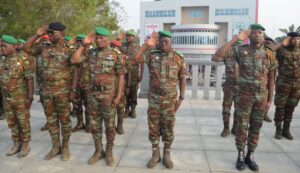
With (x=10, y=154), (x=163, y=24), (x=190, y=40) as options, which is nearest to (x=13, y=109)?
(x=10, y=154)

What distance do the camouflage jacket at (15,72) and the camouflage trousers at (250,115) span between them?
121 inches

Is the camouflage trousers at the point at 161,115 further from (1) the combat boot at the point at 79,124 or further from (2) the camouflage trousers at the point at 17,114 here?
(1) the combat boot at the point at 79,124

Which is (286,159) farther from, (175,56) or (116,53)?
(116,53)

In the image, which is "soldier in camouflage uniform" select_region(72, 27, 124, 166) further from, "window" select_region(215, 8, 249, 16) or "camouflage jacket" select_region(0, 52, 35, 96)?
"window" select_region(215, 8, 249, 16)

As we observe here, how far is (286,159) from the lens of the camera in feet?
15.2

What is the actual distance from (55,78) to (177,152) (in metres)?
2.20

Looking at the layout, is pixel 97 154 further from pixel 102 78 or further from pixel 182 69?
pixel 182 69

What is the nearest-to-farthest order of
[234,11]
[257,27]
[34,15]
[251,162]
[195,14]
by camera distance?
1. [257,27]
2. [251,162]
3. [34,15]
4. [234,11]
5. [195,14]

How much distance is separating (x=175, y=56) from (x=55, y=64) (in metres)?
1.69

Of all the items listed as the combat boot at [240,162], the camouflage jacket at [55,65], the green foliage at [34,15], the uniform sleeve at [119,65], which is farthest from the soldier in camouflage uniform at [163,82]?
the green foliage at [34,15]

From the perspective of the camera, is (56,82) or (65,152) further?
(65,152)

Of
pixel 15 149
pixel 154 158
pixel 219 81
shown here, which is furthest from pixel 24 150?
Result: pixel 219 81

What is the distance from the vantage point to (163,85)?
407cm

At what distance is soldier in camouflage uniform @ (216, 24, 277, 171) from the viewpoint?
405 centimetres
